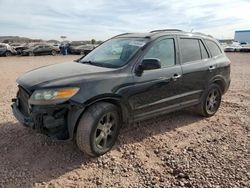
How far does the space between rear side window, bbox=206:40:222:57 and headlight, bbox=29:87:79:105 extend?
3.37 m

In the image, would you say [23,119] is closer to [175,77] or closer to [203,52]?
[175,77]

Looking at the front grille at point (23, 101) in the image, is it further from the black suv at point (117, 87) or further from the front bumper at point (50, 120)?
the front bumper at point (50, 120)

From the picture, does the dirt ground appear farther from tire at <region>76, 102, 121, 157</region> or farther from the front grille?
the front grille

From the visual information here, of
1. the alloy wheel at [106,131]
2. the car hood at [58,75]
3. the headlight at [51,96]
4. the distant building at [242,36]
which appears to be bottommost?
the alloy wheel at [106,131]

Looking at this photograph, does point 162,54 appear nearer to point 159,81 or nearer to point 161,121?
point 159,81

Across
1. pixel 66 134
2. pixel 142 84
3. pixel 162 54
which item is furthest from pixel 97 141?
pixel 162 54

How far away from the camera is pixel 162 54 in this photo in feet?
15.1

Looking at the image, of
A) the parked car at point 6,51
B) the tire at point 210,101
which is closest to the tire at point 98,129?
the tire at point 210,101

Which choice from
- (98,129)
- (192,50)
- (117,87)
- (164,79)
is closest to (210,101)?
(192,50)

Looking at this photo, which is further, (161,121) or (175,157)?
(161,121)

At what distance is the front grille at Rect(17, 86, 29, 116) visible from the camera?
3849 millimetres

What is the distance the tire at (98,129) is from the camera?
357cm

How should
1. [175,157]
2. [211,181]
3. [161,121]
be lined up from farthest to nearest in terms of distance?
1. [161,121]
2. [175,157]
3. [211,181]

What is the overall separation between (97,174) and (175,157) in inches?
46.0
